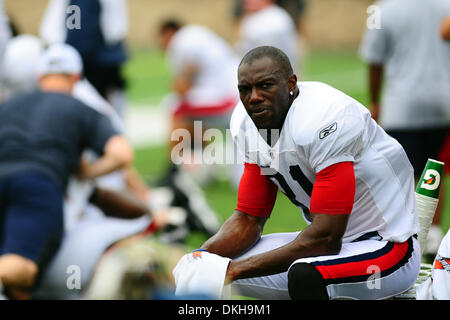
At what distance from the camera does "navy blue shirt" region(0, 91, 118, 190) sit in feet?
15.5

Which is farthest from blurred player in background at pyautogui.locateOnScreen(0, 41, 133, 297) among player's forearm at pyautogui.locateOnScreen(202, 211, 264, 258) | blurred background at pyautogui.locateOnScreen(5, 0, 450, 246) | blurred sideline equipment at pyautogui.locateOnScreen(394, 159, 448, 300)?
blurred background at pyautogui.locateOnScreen(5, 0, 450, 246)

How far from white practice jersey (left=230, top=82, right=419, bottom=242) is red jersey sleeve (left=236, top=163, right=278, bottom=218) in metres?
0.04

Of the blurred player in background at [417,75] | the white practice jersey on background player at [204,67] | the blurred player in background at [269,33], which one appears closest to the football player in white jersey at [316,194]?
the blurred player in background at [417,75]

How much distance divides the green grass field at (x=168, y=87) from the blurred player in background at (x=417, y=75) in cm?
97

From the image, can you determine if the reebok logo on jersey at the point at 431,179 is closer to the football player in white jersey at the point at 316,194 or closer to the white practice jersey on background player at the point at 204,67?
the football player in white jersey at the point at 316,194

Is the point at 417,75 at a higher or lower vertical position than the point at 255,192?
higher

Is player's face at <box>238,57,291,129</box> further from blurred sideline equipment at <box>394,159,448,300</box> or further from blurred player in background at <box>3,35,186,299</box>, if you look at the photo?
blurred player in background at <box>3,35,186,299</box>

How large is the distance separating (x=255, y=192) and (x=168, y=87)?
12.1m

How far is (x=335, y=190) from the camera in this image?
3.12 metres

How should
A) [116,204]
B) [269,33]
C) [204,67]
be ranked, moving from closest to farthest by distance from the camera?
[116,204] < [269,33] < [204,67]

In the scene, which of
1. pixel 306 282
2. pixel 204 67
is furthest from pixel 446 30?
pixel 204 67

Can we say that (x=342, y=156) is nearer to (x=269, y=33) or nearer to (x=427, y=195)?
(x=427, y=195)

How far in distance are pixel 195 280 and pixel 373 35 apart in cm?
295
